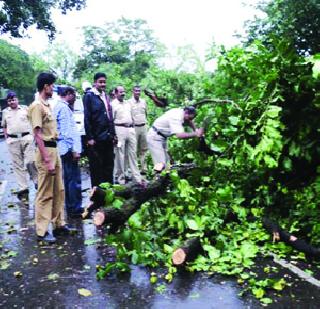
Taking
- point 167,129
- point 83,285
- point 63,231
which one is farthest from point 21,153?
point 83,285

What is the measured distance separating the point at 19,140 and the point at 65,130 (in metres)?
2.61

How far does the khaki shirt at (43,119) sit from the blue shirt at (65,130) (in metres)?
0.89

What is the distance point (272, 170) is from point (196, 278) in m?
2.20

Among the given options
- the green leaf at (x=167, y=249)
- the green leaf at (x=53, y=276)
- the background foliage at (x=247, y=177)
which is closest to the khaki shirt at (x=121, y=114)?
the background foliage at (x=247, y=177)

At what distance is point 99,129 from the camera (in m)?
7.42

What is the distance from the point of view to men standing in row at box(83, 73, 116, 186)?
24.1 feet

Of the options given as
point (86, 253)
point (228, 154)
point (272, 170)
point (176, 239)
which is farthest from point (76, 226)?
point (272, 170)

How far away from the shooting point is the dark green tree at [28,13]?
809 inches

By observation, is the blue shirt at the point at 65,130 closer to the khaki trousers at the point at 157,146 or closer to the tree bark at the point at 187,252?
the khaki trousers at the point at 157,146

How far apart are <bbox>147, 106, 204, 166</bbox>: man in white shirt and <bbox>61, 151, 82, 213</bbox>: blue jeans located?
1380 millimetres

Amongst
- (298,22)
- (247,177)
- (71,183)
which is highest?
(298,22)

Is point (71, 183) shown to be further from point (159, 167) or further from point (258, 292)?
point (258, 292)

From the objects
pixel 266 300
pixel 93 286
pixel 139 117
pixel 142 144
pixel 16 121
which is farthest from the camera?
pixel 142 144

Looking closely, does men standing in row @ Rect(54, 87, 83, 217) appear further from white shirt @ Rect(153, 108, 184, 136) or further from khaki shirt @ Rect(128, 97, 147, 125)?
khaki shirt @ Rect(128, 97, 147, 125)
